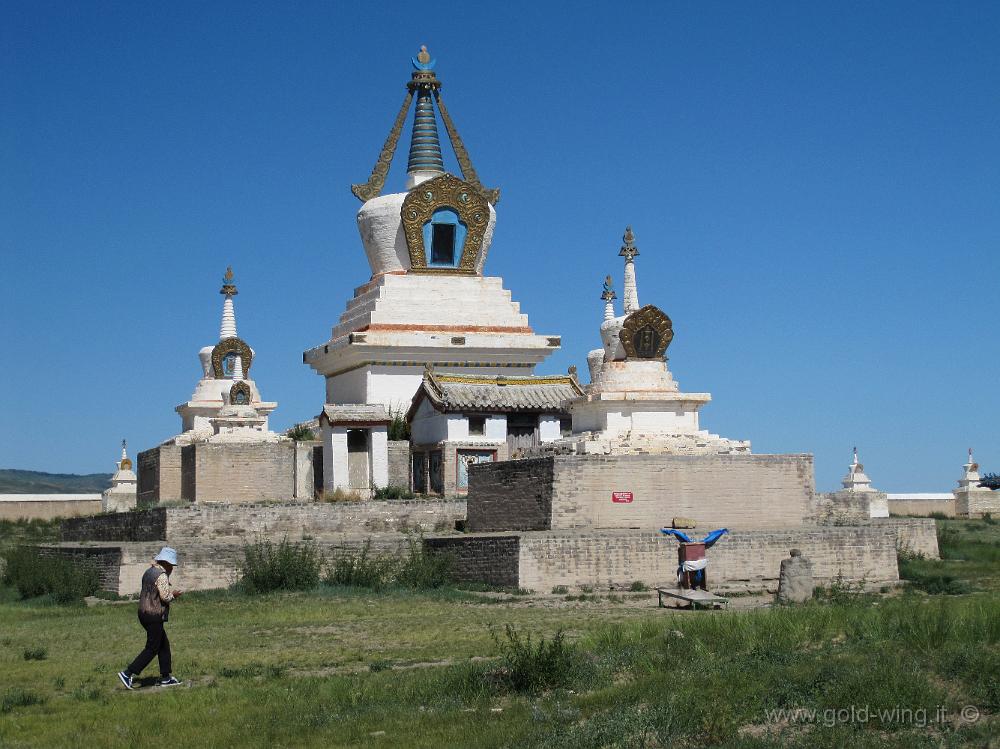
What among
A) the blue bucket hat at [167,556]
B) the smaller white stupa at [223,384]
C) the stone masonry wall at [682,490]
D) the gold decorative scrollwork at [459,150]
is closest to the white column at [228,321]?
the smaller white stupa at [223,384]

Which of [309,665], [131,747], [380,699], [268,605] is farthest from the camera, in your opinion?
[268,605]

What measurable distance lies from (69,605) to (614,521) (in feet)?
26.1

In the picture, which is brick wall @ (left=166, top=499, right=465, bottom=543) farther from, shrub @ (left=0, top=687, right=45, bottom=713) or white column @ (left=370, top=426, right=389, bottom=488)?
shrub @ (left=0, top=687, right=45, bottom=713)

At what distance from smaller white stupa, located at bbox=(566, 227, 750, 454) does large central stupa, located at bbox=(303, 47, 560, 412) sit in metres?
5.97

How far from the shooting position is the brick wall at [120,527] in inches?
953

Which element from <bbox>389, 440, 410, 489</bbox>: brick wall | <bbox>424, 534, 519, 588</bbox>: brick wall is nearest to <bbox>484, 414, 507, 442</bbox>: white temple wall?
<bbox>389, 440, 410, 489</bbox>: brick wall

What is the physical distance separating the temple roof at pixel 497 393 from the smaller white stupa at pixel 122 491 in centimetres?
1337

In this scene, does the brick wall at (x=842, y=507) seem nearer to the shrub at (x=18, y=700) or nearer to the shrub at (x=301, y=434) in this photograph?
the shrub at (x=301, y=434)

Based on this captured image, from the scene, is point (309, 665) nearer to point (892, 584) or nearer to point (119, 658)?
point (119, 658)

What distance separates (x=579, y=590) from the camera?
19.9 metres

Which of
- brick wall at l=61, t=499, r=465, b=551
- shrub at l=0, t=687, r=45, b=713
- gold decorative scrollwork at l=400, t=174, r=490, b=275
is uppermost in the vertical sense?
gold decorative scrollwork at l=400, t=174, r=490, b=275

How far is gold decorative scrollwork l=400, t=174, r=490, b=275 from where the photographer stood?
3219cm

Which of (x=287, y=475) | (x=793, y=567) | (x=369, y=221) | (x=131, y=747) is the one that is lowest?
(x=131, y=747)

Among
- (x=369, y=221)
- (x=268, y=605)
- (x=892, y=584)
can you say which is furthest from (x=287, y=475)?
(x=892, y=584)
